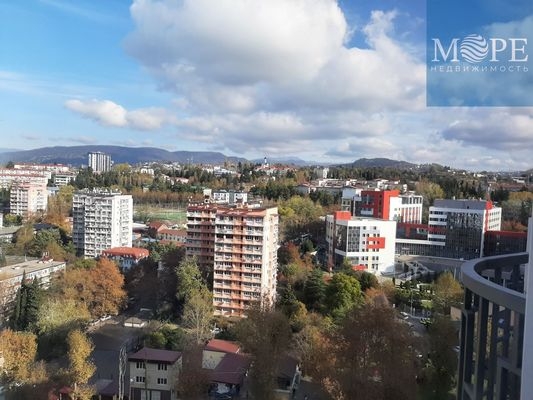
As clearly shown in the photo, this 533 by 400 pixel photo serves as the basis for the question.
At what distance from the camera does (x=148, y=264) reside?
326 inches

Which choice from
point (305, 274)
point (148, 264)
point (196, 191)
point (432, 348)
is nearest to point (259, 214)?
point (305, 274)

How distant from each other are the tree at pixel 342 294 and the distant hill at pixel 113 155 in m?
15.1

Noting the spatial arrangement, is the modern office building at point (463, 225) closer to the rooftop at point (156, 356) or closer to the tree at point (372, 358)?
the tree at point (372, 358)

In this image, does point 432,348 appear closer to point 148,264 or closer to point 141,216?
point 148,264

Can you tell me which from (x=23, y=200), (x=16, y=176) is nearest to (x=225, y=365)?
(x=23, y=200)

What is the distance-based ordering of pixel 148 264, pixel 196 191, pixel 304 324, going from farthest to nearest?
pixel 196 191 < pixel 148 264 < pixel 304 324

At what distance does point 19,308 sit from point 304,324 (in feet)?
11.7

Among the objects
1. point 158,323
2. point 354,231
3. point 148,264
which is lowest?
point 158,323

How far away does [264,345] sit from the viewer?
4.21 metres

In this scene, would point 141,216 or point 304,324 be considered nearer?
point 304,324

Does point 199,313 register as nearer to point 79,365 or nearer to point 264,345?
point 79,365

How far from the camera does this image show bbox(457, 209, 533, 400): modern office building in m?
1.15

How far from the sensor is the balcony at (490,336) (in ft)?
5.22

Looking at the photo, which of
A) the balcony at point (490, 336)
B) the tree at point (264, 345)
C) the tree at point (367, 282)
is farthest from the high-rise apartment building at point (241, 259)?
the balcony at point (490, 336)
